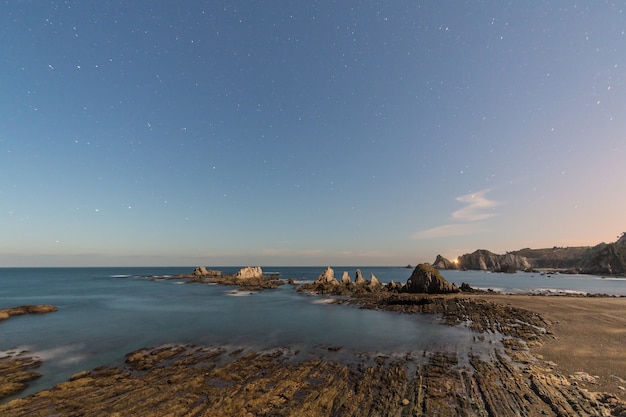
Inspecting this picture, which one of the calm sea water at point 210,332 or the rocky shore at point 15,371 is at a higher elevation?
the rocky shore at point 15,371

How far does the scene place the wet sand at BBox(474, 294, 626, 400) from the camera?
15.2 meters

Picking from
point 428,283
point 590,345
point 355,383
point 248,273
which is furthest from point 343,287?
point 355,383

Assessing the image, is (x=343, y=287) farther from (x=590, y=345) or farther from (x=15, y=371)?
(x=15, y=371)

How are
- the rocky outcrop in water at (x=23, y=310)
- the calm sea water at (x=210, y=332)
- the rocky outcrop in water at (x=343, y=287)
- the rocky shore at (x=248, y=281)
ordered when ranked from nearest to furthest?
the calm sea water at (x=210, y=332) < the rocky outcrop in water at (x=23, y=310) < the rocky outcrop in water at (x=343, y=287) < the rocky shore at (x=248, y=281)

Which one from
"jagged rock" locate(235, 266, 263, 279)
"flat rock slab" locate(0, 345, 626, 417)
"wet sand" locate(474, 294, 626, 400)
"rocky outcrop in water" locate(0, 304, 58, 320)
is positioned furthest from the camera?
"jagged rock" locate(235, 266, 263, 279)

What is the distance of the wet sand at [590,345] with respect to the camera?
15211 mm

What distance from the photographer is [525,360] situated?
61.5ft

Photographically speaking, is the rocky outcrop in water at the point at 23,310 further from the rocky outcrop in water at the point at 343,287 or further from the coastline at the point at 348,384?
the rocky outcrop in water at the point at 343,287

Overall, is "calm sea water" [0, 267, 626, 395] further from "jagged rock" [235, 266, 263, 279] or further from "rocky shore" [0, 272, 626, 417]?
"jagged rock" [235, 266, 263, 279]

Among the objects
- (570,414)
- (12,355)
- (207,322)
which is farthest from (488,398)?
(12,355)

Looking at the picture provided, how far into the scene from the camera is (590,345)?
21531 millimetres

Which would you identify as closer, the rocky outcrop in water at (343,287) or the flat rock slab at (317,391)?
the flat rock slab at (317,391)

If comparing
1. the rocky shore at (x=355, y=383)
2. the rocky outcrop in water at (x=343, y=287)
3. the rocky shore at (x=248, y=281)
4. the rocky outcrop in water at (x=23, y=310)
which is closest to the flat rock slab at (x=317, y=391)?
the rocky shore at (x=355, y=383)

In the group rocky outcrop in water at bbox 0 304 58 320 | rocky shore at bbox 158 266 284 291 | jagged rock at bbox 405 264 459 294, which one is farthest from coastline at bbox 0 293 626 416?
rocky shore at bbox 158 266 284 291
